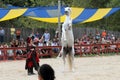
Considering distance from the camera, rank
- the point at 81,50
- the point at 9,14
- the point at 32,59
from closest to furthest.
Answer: the point at 32,59, the point at 9,14, the point at 81,50

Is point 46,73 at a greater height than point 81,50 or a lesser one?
greater

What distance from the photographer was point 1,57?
2355 centimetres

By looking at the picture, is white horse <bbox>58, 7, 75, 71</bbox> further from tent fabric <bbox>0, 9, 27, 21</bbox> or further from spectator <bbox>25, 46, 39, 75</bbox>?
tent fabric <bbox>0, 9, 27, 21</bbox>

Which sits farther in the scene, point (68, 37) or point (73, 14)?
point (73, 14)

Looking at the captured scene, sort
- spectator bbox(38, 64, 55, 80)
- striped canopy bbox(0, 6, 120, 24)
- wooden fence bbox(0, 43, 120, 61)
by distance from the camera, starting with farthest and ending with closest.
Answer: striped canopy bbox(0, 6, 120, 24) → wooden fence bbox(0, 43, 120, 61) → spectator bbox(38, 64, 55, 80)

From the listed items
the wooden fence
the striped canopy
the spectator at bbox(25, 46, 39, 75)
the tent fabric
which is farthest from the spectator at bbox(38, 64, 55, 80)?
the wooden fence

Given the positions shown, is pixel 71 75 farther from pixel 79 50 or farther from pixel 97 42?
pixel 97 42

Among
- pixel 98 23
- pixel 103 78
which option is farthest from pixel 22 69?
pixel 98 23

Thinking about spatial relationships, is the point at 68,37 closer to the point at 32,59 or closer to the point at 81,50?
the point at 32,59

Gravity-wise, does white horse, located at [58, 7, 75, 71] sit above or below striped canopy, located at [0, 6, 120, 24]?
below

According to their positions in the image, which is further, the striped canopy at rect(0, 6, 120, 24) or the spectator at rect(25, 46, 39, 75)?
the striped canopy at rect(0, 6, 120, 24)

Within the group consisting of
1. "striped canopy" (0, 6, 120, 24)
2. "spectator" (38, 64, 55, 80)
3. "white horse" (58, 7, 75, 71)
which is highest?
"striped canopy" (0, 6, 120, 24)

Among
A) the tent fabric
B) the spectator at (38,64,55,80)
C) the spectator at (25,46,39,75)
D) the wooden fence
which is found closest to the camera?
the spectator at (38,64,55,80)

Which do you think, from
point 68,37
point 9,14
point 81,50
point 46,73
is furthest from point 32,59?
point 81,50
